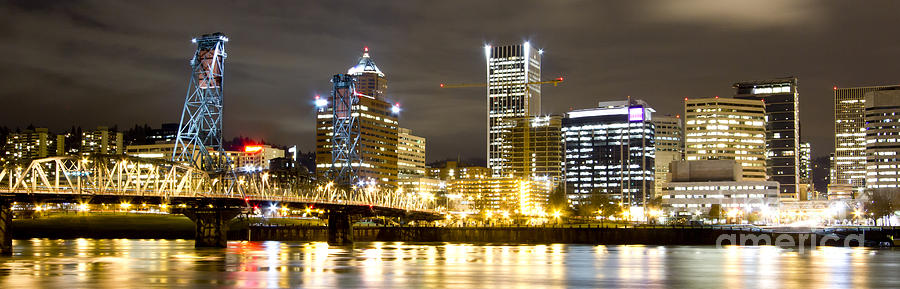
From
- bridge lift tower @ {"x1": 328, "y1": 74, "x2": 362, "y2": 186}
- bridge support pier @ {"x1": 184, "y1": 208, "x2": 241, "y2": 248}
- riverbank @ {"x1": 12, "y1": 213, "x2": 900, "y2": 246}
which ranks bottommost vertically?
riverbank @ {"x1": 12, "y1": 213, "x2": 900, "y2": 246}

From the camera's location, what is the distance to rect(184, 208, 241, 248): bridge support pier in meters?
133

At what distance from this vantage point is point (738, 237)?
16700 centimetres

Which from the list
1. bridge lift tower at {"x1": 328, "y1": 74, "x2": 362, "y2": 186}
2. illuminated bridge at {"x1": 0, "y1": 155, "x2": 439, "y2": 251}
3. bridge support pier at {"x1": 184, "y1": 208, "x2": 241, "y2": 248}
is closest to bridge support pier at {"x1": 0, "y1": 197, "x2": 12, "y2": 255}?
illuminated bridge at {"x1": 0, "y1": 155, "x2": 439, "y2": 251}

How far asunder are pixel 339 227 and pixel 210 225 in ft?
111

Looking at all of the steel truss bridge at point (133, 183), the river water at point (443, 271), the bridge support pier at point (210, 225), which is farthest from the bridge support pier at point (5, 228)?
the bridge support pier at point (210, 225)

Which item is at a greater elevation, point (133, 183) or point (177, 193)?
point (133, 183)

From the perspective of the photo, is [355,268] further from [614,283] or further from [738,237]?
[738,237]

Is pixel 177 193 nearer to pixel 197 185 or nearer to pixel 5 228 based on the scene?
pixel 197 185

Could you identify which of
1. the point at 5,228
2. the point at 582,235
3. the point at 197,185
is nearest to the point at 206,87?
the point at 197,185

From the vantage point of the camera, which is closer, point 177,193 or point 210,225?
point 177,193

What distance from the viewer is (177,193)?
12112 cm

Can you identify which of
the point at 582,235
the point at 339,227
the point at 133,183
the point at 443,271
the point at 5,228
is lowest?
the point at 582,235

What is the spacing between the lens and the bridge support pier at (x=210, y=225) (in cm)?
13275

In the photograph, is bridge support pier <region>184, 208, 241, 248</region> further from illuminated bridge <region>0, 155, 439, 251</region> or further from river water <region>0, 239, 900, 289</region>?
river water <region>0, 239, 900, 289</region>
